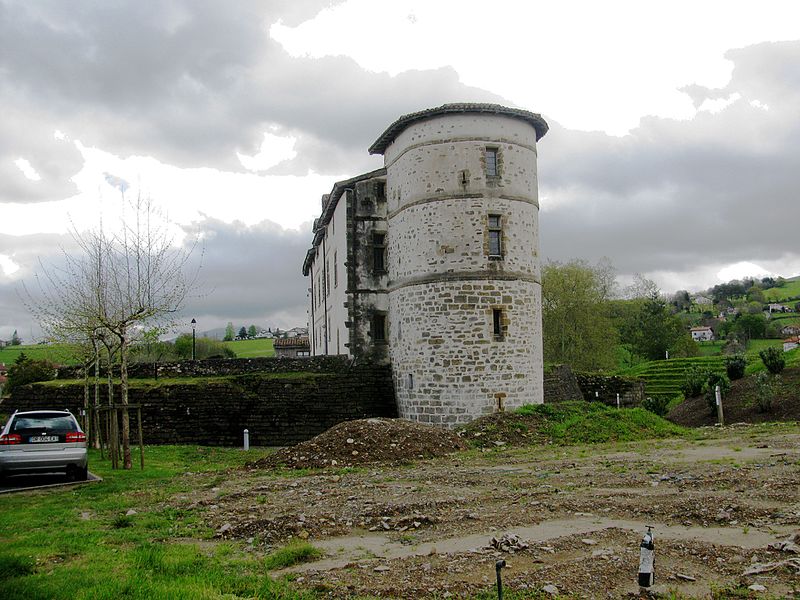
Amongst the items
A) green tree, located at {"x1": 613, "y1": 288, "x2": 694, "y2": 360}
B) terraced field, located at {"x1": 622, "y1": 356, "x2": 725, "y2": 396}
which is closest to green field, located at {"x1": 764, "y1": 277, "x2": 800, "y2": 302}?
green tree, located at {"x1": 613, "y1": 288, "x2": 694, "y2": 360}

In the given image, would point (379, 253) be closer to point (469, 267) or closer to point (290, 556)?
point (469, 267)

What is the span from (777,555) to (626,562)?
64.3 inches

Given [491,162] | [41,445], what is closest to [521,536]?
[41,445]

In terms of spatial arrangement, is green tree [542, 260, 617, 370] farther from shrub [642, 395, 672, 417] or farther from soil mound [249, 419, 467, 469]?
soil mound [249, 419, 467, 469]

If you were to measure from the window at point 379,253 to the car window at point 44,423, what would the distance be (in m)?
15.5

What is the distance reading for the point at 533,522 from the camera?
981cm

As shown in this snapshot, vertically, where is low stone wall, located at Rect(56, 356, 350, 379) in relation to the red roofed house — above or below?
below

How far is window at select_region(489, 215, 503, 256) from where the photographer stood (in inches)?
988

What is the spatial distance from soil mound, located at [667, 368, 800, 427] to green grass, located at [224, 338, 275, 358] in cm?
7144

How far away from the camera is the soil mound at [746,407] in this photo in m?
28.3

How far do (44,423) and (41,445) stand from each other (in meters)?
0.47

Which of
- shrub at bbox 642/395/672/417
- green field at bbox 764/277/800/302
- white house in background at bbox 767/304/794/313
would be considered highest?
green field at bbox 764/277/800/302

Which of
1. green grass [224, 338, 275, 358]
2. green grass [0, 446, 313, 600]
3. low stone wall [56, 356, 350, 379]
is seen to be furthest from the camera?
green grass [224, 338, 275, 358]

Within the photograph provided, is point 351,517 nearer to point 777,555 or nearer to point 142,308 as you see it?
point 777,555
